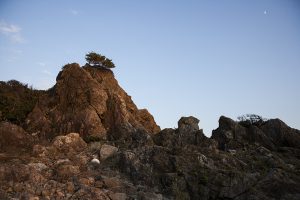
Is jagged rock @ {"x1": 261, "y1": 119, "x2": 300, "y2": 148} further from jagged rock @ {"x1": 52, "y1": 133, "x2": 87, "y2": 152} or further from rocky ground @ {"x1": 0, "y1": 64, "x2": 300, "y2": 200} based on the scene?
jagged rock @ {"x1": 52, "y1": 133, "x2": 87, "y2": 152}

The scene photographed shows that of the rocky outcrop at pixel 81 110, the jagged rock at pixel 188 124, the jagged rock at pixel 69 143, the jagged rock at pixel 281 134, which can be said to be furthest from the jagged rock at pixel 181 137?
the jagged rock at pixel 69 143

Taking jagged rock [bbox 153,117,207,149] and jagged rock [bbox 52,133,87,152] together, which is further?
jagged rock [bbox 153,117,207,149]

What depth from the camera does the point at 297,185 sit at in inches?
1206

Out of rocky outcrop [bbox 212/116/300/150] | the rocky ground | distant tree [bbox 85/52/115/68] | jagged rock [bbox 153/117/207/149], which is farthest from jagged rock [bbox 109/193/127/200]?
distant tree [bbox 85/52/115/68]

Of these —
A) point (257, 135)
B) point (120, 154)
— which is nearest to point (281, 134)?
point (257, 135)

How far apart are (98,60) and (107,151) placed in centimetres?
1795

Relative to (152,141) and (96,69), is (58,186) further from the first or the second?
(96,69)

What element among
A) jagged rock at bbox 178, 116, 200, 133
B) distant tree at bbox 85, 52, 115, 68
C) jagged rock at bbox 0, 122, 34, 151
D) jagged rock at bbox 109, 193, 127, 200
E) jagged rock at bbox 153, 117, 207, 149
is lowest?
jagged rock at bbox 109, 193, 127, 200

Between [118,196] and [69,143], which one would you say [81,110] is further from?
[118,196]

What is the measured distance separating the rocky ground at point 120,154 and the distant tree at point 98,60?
290 centimetres

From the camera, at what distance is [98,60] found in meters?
49.1

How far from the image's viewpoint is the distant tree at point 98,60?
4856 centimetres

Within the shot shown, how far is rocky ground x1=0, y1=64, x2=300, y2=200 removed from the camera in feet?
93.4

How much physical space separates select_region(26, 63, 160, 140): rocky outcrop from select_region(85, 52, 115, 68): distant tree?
2.76 m
